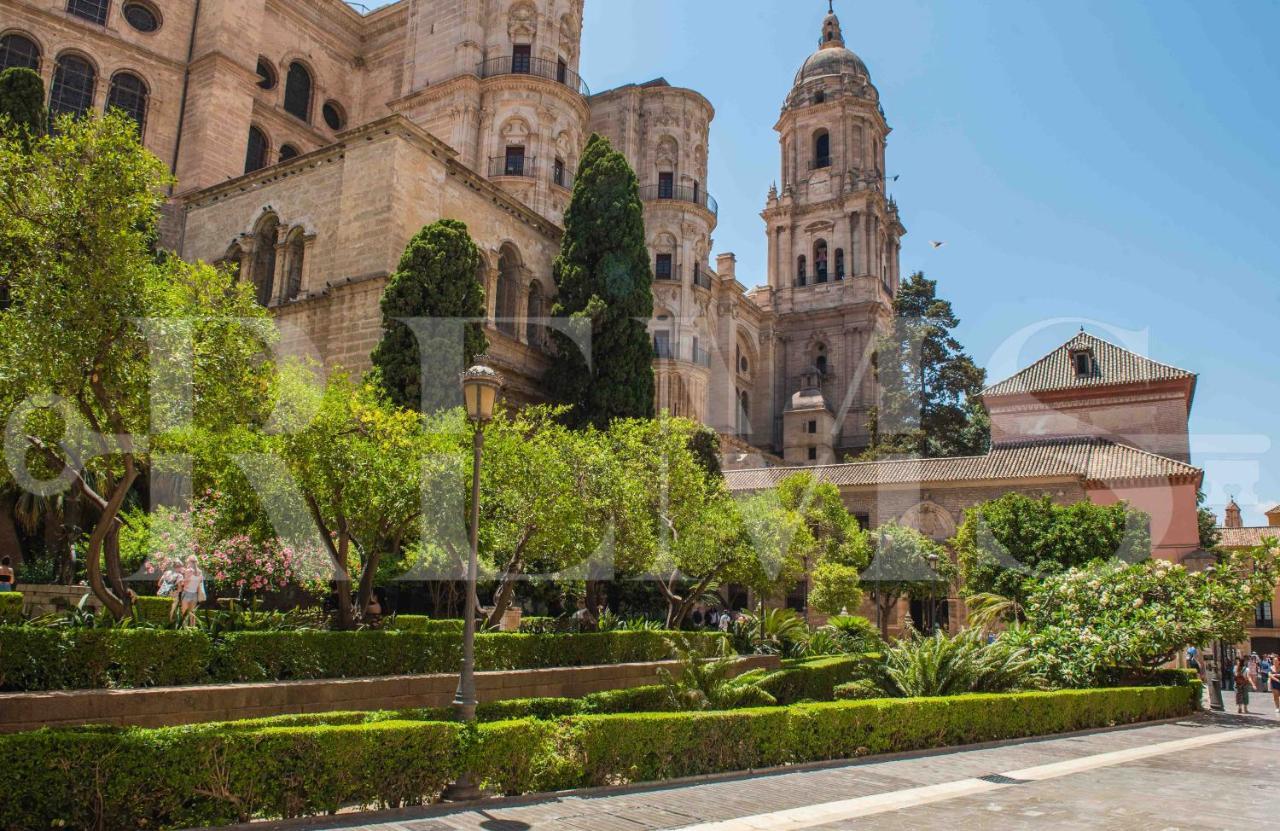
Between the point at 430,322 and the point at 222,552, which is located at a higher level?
the point at 430,322

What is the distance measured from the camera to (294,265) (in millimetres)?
24891

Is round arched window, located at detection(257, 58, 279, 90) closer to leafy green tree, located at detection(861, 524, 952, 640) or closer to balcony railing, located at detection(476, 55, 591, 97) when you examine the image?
balcony railing, located at detection(476, 55, 591, 97)

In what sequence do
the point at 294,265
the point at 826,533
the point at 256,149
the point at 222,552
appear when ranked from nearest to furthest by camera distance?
the point at 222,552 → the point at 294,265 → the point at 256,149 → the point at 826,533

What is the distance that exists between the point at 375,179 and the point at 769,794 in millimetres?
18742

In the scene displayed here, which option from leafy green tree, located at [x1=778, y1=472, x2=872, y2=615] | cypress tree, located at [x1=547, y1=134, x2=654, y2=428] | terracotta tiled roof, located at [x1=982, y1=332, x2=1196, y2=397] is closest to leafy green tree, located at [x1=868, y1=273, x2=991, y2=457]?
terracotta tiled roof, located at [x1=982, y1=332, x2=1196, y2=397]

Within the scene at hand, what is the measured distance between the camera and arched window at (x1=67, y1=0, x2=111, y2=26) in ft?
92.2

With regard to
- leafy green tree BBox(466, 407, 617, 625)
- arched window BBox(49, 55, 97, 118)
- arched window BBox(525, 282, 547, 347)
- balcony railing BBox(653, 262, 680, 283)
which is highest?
arched window BBox(49, 55, 97, 118)

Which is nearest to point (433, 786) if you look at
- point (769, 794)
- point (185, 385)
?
point (769, 794)

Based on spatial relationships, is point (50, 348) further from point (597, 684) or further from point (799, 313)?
point (799, 313)

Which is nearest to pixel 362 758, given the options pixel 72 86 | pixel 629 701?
pixel 629 701

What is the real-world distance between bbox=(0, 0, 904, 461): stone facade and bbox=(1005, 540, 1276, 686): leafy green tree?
600 inches

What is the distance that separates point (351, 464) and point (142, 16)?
2480 centimetres

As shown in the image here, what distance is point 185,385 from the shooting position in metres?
11.2

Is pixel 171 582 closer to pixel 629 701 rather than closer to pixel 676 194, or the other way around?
pixel 629 701
